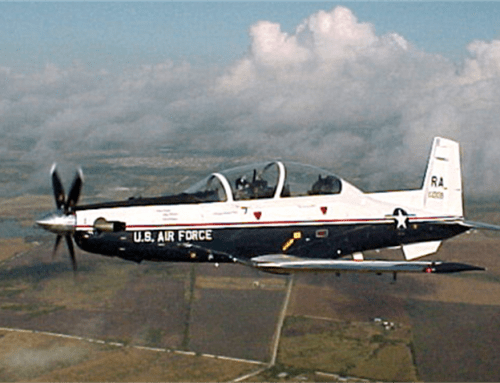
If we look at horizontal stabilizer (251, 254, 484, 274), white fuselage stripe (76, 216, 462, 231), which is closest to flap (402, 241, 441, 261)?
white fuselage stripe (76, 216, 462, 231)

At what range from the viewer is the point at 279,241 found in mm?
19938

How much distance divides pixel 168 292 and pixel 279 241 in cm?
7979

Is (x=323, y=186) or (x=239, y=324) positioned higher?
(x=323, y=186)

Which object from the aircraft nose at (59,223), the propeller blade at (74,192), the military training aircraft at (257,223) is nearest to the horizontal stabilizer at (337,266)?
the military training aircraft at (257,223)

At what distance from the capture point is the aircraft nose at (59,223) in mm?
17625

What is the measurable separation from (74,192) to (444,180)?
597 inches

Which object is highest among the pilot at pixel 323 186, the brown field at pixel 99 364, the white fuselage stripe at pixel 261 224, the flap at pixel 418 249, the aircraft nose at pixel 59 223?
the pilot at pixel 323 186

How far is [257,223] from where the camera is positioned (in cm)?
1950

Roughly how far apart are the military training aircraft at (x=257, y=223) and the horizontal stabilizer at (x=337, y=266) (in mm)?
33

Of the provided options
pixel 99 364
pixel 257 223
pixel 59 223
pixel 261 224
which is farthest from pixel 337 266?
pixel 99 364

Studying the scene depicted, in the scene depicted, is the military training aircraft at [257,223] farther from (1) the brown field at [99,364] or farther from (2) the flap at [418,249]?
(1) the brown field at [99,364]

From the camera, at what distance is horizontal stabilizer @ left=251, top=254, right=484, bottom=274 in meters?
17.7

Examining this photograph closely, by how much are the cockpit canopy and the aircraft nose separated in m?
4.09

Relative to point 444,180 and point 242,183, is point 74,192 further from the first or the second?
point 444,180
